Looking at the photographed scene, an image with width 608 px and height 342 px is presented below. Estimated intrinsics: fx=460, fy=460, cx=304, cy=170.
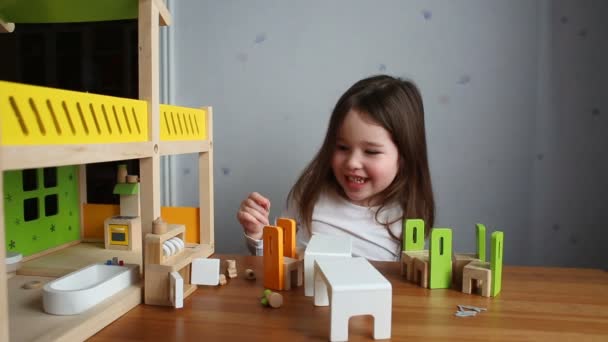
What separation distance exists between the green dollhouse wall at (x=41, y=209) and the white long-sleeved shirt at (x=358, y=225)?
1.82 ft

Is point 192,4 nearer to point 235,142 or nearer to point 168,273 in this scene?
point 235,142

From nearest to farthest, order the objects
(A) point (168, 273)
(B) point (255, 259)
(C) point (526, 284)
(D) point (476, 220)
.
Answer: (A) point (168, 273)
(C) point (526, 284)
(B) point (255, 259)
(D) point (476, 220)

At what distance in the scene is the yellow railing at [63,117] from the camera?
17.9 inches

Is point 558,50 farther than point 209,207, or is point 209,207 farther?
point 558,50

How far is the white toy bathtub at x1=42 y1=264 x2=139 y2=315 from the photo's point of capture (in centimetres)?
58

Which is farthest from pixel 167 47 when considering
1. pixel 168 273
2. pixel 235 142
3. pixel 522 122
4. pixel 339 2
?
pixel 522 122

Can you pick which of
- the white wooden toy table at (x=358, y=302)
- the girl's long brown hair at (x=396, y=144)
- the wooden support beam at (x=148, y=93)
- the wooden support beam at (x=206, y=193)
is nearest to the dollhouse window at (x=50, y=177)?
the wooden support beam at (x=206, y=193)

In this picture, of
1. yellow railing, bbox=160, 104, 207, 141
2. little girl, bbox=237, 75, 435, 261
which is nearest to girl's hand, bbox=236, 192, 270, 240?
little girl, bbox=237, 75, 435, 261

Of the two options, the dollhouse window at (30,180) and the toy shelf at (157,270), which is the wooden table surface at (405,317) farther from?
the dollhouse window at (30,180)

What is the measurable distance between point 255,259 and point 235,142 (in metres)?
0.58

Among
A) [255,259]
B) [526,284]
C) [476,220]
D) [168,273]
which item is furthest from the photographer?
[476,220]

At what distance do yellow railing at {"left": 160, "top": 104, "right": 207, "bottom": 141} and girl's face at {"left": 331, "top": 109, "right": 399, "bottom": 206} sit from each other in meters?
0.32

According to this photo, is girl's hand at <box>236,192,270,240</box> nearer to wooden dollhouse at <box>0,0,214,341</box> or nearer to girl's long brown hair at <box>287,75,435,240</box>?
wooden dollhouse at <box>0,0,214,341</box>

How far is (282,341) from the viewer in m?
0.54
